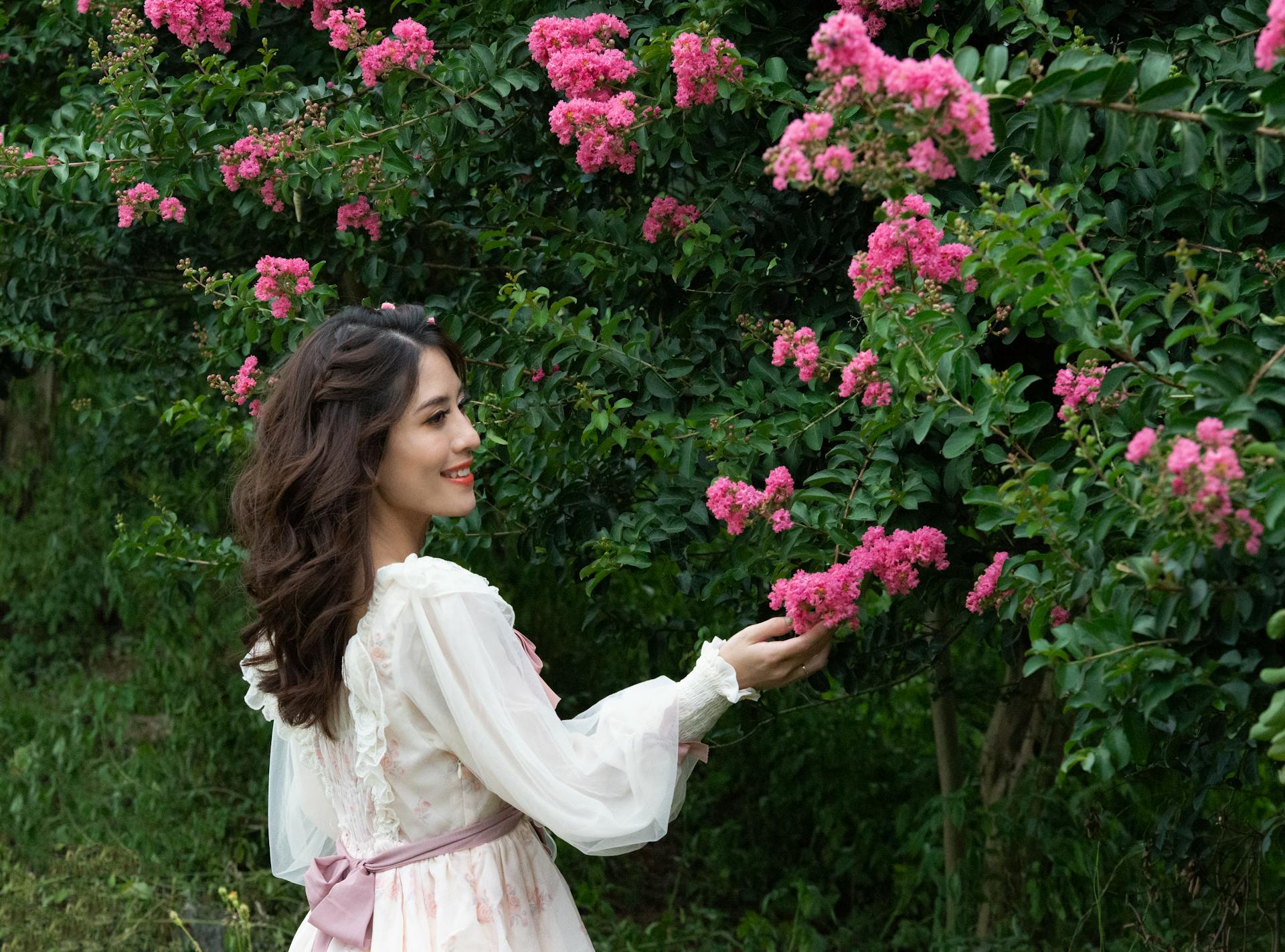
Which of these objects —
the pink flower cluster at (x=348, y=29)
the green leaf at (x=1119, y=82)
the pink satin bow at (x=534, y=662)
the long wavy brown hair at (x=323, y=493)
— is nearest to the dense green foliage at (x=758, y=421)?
the green leaf at (x=1119, y=82)

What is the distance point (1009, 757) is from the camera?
3.59 m

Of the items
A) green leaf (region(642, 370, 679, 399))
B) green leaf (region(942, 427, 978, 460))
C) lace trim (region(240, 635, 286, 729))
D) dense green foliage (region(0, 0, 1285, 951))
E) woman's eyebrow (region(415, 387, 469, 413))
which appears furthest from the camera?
green leaf (region(642, 370, 679, 399))

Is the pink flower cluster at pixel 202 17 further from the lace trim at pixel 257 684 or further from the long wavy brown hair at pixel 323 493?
the lace trim at pixel 257 684

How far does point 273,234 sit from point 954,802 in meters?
2.00

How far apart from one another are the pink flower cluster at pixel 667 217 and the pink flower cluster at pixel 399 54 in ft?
1.51

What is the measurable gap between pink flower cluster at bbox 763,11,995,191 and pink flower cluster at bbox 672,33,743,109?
2.58ft

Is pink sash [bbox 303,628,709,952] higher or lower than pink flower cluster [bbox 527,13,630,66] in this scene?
lower

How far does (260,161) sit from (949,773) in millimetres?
2165

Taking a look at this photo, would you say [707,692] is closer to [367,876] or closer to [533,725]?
[533,725]

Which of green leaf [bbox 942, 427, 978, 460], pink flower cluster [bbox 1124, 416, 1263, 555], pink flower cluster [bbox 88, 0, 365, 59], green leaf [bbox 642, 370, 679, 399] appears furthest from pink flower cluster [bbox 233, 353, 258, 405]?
pink flower cluster [bbox 1124, 416, 1263, 555]

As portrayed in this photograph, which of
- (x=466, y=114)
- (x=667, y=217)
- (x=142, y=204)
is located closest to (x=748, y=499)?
(x=667, y=217)

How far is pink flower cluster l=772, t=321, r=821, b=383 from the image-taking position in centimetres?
195

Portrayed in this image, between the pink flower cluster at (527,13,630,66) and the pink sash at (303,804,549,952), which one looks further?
the pink flower cluster at (527,13,630,66)

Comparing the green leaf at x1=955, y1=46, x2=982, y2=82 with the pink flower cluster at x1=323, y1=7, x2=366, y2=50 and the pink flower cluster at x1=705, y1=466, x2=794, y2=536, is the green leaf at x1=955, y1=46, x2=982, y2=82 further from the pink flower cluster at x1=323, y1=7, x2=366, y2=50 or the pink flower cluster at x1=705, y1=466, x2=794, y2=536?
the pink flower cluster at x1=323, y1=7, x2=366, y2=50
